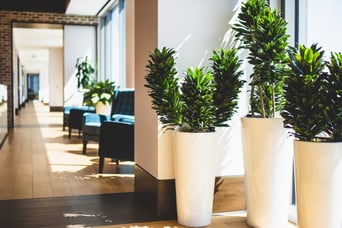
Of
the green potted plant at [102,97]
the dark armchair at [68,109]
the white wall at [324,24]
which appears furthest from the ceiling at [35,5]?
the white wall at [324,24]

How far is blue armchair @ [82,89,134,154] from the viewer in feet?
21.8

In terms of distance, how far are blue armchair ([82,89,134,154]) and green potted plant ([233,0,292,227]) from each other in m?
3.81

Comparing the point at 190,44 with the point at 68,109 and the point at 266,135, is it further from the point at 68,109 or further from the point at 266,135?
the point at 68,109

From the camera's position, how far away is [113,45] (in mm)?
10359

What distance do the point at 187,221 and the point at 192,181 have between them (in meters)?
0.33

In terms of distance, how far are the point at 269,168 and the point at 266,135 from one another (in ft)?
0.79

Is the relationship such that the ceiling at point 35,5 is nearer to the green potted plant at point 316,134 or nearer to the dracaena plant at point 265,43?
the dracaena plant at point 265,43

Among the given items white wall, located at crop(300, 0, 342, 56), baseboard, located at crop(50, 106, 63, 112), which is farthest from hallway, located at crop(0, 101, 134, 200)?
baseboard, located at crop(50, 106, 63, 112)

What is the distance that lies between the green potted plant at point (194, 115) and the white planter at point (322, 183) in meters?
0.79

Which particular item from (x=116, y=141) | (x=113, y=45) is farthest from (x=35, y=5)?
(x=116, y=141)

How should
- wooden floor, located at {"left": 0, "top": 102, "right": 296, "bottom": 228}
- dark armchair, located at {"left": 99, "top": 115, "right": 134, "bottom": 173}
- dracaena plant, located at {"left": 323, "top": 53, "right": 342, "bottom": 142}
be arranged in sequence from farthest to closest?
dark armchair, located at {"left": 99, "top": 115, "right": 134, "bottom": 173}
wooden floor, located at {"left": 0, "top": 102, "right": 296, "bottom": 228}
dracaena plant, located at {"left": 323, "top": 53, "right": 342, "bottom": 142}

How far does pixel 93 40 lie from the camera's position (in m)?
11.1

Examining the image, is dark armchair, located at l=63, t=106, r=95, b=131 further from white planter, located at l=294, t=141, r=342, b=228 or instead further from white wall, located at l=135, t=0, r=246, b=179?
white planter, located at l=294, t=141, r=342, b=228

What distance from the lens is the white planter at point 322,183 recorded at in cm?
251
